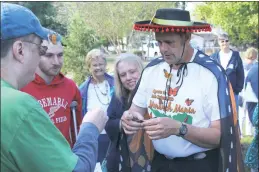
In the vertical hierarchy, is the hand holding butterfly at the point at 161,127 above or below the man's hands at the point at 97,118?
below

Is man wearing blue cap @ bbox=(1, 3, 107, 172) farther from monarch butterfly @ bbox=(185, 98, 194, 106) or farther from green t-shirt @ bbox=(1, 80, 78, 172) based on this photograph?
monarch butterfly @ bbox=(185, 98, 194, 106)

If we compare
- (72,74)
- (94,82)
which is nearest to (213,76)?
(94,82)

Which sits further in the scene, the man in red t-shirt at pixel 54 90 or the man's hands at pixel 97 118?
the man in red t-shirt at pixel 54 90

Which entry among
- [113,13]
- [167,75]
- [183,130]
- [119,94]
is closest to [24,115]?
[183,130]

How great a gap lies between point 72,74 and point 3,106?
11856 mm

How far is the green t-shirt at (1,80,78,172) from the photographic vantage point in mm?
1480

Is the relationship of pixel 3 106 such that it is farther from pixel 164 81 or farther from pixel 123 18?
pixel 123 18

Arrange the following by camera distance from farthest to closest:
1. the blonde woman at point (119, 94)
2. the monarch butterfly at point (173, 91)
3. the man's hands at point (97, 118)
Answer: the blonde woman at point (119, 94), the monarch butterfly at point (173, 91), the man's hands at point (97, 118)

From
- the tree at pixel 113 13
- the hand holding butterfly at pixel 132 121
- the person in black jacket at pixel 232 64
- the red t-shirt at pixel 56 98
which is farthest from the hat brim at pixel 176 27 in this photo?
the tree at pixel 113 13

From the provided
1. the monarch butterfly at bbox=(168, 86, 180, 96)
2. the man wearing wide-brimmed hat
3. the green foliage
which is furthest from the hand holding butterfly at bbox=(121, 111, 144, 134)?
the green foliage

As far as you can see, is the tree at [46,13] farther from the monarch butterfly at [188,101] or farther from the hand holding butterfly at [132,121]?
the monarch butterfly at [188,101]

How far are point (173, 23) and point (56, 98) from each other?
1.43m

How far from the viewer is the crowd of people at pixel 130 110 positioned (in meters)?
1.58

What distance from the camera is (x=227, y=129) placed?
8.97ft
